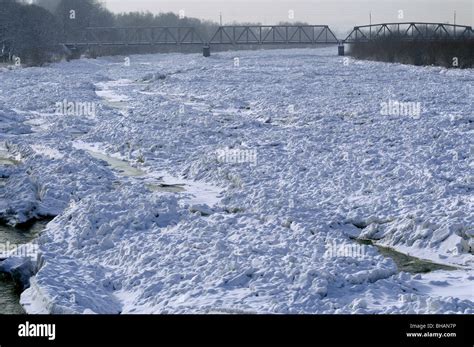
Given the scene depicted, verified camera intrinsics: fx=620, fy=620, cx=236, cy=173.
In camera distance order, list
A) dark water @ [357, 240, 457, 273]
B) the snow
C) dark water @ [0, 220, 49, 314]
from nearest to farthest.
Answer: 1. dark water @ [0, 220, 49, 314]
2. the snow
3. dark water @ [357, 240, 457, 273]

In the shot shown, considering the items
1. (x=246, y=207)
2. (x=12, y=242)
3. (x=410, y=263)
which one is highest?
(x=246, y=207)

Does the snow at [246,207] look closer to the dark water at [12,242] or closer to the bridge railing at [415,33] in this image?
the dark water at [12,242]

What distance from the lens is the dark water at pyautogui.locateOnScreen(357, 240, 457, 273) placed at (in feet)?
29.3

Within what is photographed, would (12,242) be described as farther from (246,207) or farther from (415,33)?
(415,33)

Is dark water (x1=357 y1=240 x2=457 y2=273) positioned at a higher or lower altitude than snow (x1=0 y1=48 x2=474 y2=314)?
lower

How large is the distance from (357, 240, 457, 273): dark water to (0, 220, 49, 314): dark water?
531cm

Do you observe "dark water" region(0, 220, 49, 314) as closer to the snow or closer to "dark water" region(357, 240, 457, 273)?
the snow

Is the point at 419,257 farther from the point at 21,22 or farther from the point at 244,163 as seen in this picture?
the point at 21,22

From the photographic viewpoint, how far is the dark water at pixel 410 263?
8938 mm

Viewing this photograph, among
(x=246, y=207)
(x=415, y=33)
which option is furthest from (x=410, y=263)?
(x=415, y=33)

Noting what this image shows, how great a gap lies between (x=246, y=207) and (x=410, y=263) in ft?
11.6

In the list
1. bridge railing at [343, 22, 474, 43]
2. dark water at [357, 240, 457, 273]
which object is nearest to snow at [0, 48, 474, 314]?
dark water at [357, 240, 457, 273]

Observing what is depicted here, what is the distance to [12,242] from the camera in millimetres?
10422
